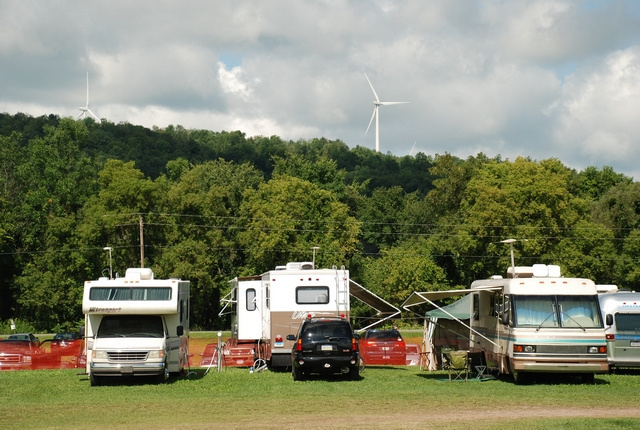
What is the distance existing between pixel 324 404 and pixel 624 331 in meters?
12.7

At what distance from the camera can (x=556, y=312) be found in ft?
74.2

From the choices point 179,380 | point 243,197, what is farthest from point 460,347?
point 243,197

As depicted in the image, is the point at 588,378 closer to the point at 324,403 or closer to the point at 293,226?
the point at 324,403

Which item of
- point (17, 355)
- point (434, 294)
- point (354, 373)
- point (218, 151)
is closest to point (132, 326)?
point (354, 373)

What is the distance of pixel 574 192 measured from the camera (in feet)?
278

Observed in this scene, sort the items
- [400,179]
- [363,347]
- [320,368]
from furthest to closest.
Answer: [400,179]
[363,347]
[320,368]

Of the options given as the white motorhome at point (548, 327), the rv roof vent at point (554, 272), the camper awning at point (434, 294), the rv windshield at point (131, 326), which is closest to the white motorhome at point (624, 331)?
the rv roof vent at point (554, 272)

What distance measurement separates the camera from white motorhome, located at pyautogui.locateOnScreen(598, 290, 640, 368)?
27.0 metres

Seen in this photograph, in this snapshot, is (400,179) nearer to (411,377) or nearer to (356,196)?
(356,196)

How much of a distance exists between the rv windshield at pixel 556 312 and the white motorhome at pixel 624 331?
4464 millimetres

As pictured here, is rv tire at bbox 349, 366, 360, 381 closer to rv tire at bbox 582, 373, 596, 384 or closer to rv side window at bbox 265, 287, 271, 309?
rv side window at bbox 265, 287, 271, 309

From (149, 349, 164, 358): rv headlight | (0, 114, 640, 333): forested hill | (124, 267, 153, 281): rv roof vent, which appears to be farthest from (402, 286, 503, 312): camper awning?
(0, 114, 640, 333): forested hill

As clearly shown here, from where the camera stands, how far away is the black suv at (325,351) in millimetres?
24203

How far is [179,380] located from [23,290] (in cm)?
4725
